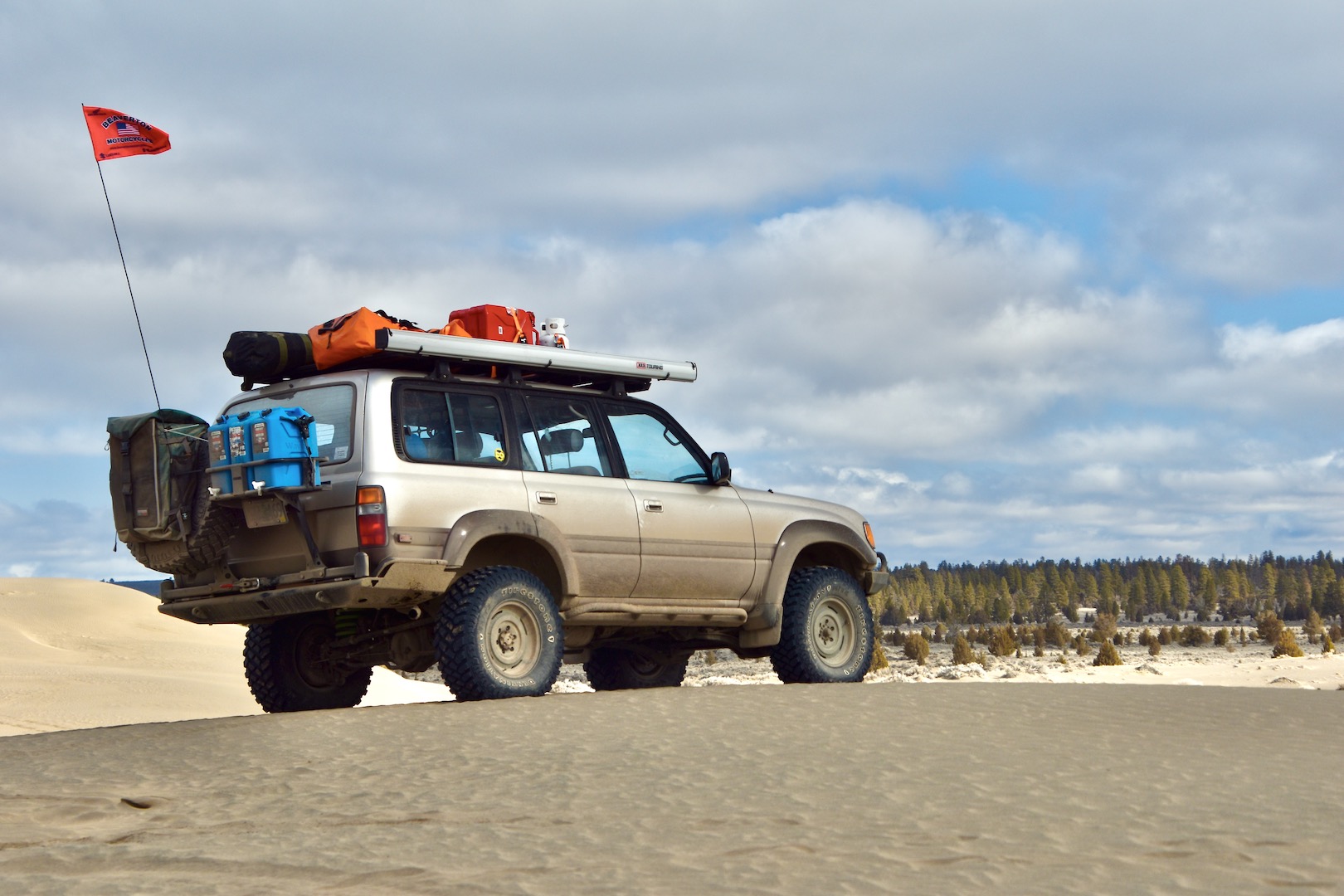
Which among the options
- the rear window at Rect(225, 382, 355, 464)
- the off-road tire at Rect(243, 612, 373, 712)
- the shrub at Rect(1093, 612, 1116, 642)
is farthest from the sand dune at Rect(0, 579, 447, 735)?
the shrub at Rect(1093, 612, 1116, 642)

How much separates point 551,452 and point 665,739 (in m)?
2.89

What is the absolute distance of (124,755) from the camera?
807 cm

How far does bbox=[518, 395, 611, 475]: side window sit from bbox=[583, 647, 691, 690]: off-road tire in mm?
2596

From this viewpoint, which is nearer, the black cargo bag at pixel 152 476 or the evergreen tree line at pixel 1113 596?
the black cargo bag at pixel 152 476

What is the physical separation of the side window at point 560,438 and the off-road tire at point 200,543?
1950 millimetres

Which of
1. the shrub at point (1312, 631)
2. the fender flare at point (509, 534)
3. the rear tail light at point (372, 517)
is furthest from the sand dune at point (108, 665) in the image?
the shrub at point (1312, 631)

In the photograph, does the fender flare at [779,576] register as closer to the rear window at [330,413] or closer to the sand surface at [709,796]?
the sand surface at [709,796]

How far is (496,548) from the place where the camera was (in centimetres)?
1005

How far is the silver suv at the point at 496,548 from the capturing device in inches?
364

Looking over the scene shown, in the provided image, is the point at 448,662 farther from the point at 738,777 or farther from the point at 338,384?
the point at 738,777

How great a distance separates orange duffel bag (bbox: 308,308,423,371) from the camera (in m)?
9.55

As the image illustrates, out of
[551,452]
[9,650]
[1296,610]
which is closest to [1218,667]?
[9,650]

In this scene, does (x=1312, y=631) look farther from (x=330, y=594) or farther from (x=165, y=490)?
(x=165, y=490)

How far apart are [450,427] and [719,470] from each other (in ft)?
7.43
